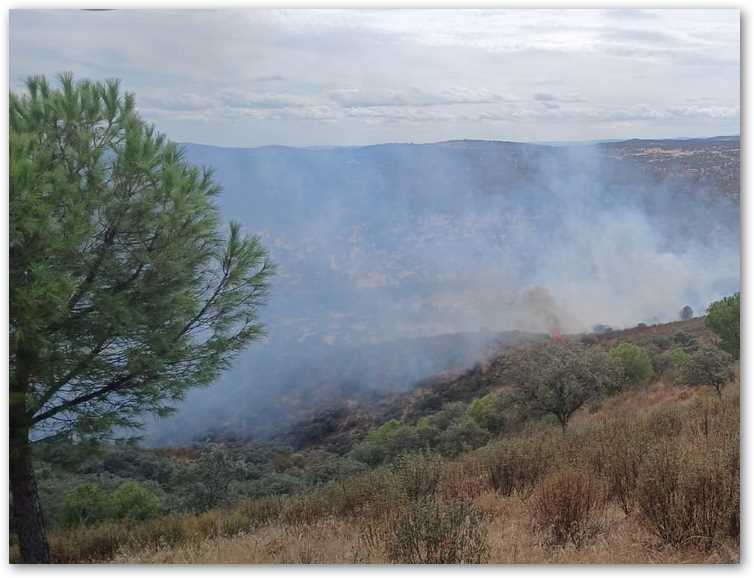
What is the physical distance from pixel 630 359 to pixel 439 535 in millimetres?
2167

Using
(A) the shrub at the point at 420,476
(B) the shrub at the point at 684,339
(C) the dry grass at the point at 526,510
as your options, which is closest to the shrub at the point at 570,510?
(C) the dry grass at the point at 526,510

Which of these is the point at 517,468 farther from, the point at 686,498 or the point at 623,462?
the point at 686,498

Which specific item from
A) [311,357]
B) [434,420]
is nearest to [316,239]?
[311,357]

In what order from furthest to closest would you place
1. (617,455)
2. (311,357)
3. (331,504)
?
(311,357)
(331,504)
(617,455)

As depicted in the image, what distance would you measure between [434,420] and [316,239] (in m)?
1.56

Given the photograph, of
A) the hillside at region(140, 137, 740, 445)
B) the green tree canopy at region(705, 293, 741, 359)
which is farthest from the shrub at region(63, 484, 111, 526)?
the green tree canopy at region(705, 293, 741, 359)

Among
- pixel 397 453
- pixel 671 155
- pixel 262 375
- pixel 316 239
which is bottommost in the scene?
pixel 397 453

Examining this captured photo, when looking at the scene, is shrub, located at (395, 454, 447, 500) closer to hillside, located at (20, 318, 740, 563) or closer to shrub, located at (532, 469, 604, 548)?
hillside, located at (20, 318, 740, 563)

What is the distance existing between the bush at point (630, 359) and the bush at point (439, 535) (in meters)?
1.85

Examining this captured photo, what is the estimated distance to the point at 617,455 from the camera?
4582mm

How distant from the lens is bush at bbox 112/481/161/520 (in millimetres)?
5121

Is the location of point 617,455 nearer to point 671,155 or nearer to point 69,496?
point 671,155

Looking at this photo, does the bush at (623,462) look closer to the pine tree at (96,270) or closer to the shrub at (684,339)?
the shrub at (684,339)

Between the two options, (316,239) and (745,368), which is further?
(316,239)
